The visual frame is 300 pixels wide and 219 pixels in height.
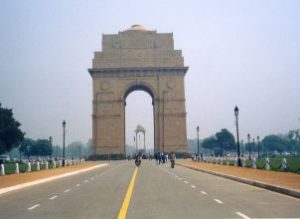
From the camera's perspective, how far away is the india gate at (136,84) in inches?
3686

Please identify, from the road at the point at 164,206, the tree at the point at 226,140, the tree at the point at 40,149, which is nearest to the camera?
the road at the point at 164,206

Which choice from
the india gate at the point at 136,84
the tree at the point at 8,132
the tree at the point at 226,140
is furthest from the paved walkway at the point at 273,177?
the tree at the point at 226,140

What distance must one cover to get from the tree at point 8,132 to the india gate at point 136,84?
1316 cm

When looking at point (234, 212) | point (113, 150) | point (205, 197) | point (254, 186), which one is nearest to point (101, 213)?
point (234, 212)

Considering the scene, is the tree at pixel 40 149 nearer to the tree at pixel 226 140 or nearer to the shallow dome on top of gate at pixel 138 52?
the tree at pixel 226 140

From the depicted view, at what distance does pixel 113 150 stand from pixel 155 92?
12527 millimetres

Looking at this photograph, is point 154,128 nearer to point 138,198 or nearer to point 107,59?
point 107,59

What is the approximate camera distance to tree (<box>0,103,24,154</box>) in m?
89.0

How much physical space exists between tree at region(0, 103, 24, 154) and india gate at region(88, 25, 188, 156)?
13.2 metres

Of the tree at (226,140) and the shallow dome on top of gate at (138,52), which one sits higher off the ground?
the shallow dome on top of gate at (138,52)

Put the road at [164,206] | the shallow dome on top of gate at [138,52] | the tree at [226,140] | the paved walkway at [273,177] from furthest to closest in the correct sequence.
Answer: the tree at [226,140], the shallow dome on top of gate at [138,52], the paved walkway at [273,177], the road at [164,206]

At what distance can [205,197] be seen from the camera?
59.6 feet

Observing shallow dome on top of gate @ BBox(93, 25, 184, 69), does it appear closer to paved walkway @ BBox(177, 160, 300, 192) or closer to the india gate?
the india gate

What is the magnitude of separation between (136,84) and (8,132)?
76.6 feet
